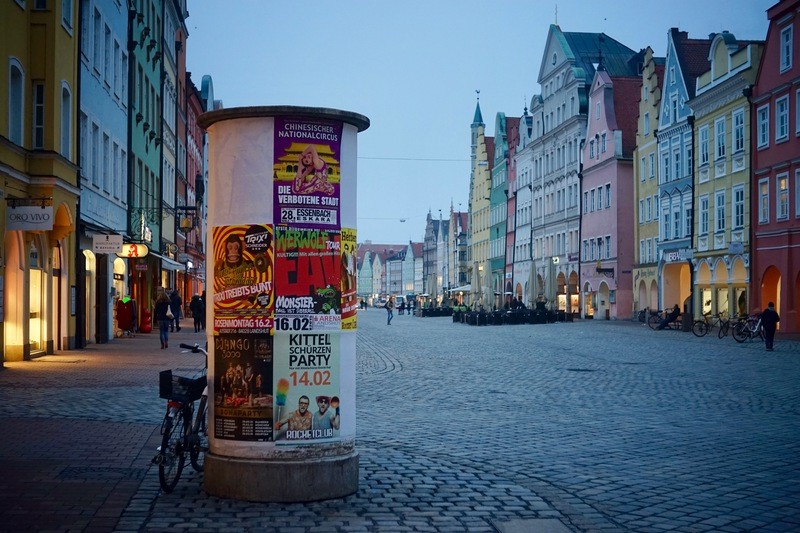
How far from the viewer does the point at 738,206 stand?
152ft

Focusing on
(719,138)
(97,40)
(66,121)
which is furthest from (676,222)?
(66,121)

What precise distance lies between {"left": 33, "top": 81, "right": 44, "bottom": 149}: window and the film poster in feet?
57.6

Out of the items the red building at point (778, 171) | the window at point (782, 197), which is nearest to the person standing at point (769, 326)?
the red building at point (778, 171)

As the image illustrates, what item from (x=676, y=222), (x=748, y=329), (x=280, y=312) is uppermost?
(x=676, y=222)

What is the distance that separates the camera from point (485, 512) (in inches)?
301

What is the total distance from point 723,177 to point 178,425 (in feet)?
143

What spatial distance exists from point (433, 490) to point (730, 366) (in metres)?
17.1

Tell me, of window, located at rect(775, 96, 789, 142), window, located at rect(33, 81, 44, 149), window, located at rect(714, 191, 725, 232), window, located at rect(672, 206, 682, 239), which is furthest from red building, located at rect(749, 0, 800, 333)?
window, located at rect(33, 81, 44, 149)

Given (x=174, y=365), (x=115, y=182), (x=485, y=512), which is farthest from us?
(x=115, y=182)

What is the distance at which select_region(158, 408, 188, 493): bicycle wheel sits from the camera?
8133 millimetres

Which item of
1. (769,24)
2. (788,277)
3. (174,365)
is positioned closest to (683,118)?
(769,24)

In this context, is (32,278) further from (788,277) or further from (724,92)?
(724,92)

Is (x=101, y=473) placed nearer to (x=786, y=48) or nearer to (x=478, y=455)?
(x=478, y=455)

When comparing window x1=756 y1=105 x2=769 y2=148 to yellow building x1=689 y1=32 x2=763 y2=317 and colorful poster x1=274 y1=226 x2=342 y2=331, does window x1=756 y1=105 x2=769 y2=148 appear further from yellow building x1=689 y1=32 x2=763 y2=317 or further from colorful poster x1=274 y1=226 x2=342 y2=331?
colorful poster x1=274 y1=226 x2=342 y2=331
